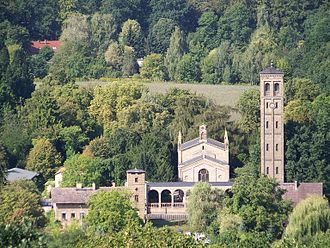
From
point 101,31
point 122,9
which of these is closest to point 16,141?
point 101,31

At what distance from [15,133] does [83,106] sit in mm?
4044

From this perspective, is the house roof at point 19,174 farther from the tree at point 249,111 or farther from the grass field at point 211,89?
the grass field at point 211,89

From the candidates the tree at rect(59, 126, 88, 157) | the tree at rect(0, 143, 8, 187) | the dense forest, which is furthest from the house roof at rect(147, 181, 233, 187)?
the tree at rect(59, 126, 88, 157)

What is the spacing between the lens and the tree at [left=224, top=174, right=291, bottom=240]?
195ft

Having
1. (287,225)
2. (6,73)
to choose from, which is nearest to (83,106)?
(6,73)

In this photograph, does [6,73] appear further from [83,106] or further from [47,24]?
[47,24]

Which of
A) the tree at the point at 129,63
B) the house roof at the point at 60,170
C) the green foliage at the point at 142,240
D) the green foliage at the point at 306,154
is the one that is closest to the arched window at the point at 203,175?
the green foliage at the point at 306,154

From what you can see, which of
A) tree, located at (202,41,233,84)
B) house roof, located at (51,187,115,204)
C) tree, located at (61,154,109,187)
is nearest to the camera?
house roof, located at (51,187,115,204)

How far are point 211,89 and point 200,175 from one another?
15883 millimetres

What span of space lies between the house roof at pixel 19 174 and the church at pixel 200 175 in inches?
39.6

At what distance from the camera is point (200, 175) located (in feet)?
219

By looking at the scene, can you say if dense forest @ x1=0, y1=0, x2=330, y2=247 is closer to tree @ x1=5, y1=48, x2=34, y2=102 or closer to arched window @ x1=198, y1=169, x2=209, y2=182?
tree @ x1=5, y1=48, x2=34, y2=102

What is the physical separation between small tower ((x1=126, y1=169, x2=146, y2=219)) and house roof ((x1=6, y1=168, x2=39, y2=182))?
12.1ft

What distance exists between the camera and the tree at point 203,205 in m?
61.0
